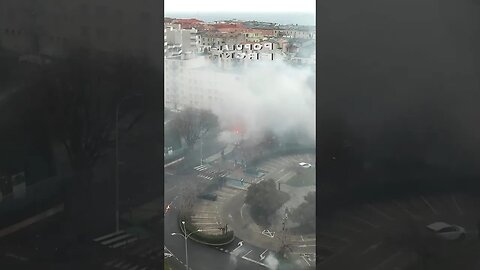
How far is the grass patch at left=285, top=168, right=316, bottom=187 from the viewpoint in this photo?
209 cm

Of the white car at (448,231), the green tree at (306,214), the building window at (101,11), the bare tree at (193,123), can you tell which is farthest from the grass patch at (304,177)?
the building window at (101,11)

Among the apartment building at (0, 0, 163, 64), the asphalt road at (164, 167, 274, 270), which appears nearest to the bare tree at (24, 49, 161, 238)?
the apartment building at (0, 0, 163, 64)

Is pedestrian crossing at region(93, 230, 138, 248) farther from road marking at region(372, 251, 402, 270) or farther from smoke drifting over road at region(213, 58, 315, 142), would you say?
road marking at region(372, 251, 402, 270)

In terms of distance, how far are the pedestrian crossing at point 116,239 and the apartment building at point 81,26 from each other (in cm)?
70

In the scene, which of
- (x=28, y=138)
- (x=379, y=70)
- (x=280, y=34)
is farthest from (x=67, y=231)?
(x=379, y=70)

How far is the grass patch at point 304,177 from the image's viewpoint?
6.87 ft

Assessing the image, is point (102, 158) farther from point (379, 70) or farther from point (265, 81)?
point (379, 70)

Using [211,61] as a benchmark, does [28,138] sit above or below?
below

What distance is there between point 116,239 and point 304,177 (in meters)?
0.78

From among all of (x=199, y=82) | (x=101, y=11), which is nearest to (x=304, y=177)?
(x=199, y=82)

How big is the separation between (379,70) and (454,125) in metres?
0.35

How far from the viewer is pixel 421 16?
202 centimetres

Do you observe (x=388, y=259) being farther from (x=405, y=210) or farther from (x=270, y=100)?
(x=270, y=100)

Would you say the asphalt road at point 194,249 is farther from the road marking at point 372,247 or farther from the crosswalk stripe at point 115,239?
the road marking at point 372,247
